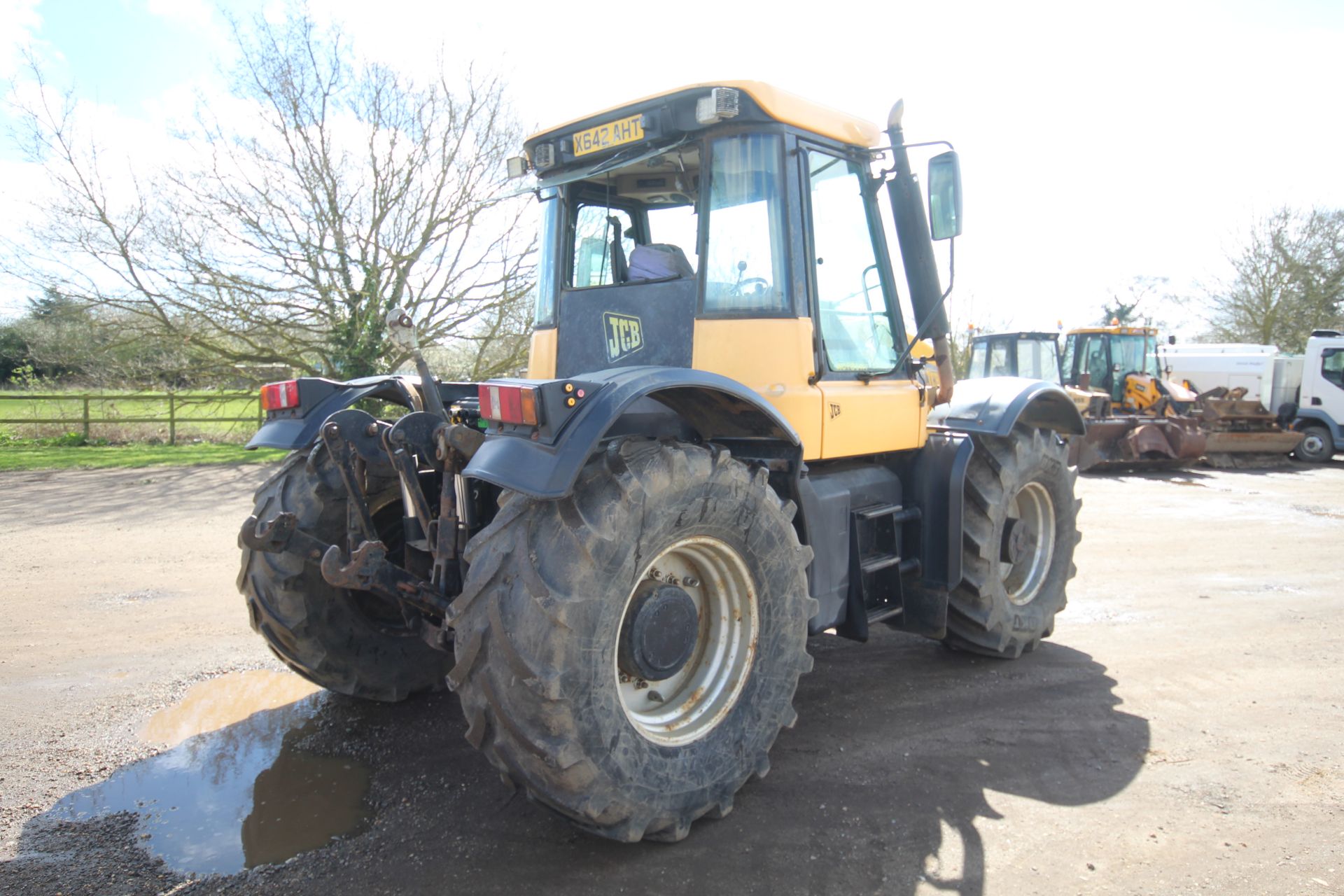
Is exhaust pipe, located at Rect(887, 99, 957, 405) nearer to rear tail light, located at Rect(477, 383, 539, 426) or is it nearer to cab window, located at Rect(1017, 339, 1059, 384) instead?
rear tail light, located at Rect(477, 383, 539, 426)

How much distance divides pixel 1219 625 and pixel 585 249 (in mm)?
4592

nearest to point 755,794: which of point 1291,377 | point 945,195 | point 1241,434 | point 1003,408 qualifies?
point 1003,408

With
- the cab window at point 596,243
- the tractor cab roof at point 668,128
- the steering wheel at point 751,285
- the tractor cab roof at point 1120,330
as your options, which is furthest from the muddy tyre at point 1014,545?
the tractor cab roof at point 1120,330

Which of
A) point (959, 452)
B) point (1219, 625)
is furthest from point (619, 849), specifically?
point (1219, 625)

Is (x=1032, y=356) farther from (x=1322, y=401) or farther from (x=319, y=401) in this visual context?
(x=319, y=401)

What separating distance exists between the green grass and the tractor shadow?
1133 centimetres

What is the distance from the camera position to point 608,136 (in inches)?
144

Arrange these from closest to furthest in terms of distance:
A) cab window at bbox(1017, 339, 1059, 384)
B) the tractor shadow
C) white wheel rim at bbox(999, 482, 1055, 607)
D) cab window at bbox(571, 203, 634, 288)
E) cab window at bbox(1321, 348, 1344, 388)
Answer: the tractor shadow, cab window at bbox(571, 203, 634, 288), white wheel rim at bbox(999, 482, 1055, 607), cab window at bbox(1017, 339, 1059, 384), cab window at bbox(1321, 348, 1344, 388)

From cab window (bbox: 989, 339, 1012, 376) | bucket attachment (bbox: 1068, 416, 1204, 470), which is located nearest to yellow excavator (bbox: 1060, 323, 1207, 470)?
bucket attachment (bbox: 1068, 416, 1204, 470)

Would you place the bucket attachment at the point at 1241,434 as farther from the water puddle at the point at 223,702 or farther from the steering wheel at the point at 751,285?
the water puddle at the point at 223,702

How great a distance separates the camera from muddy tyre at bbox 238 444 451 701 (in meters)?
3.61

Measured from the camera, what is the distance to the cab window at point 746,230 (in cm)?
354

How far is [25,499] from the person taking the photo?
10.7m

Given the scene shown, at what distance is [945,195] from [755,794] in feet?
8.24
